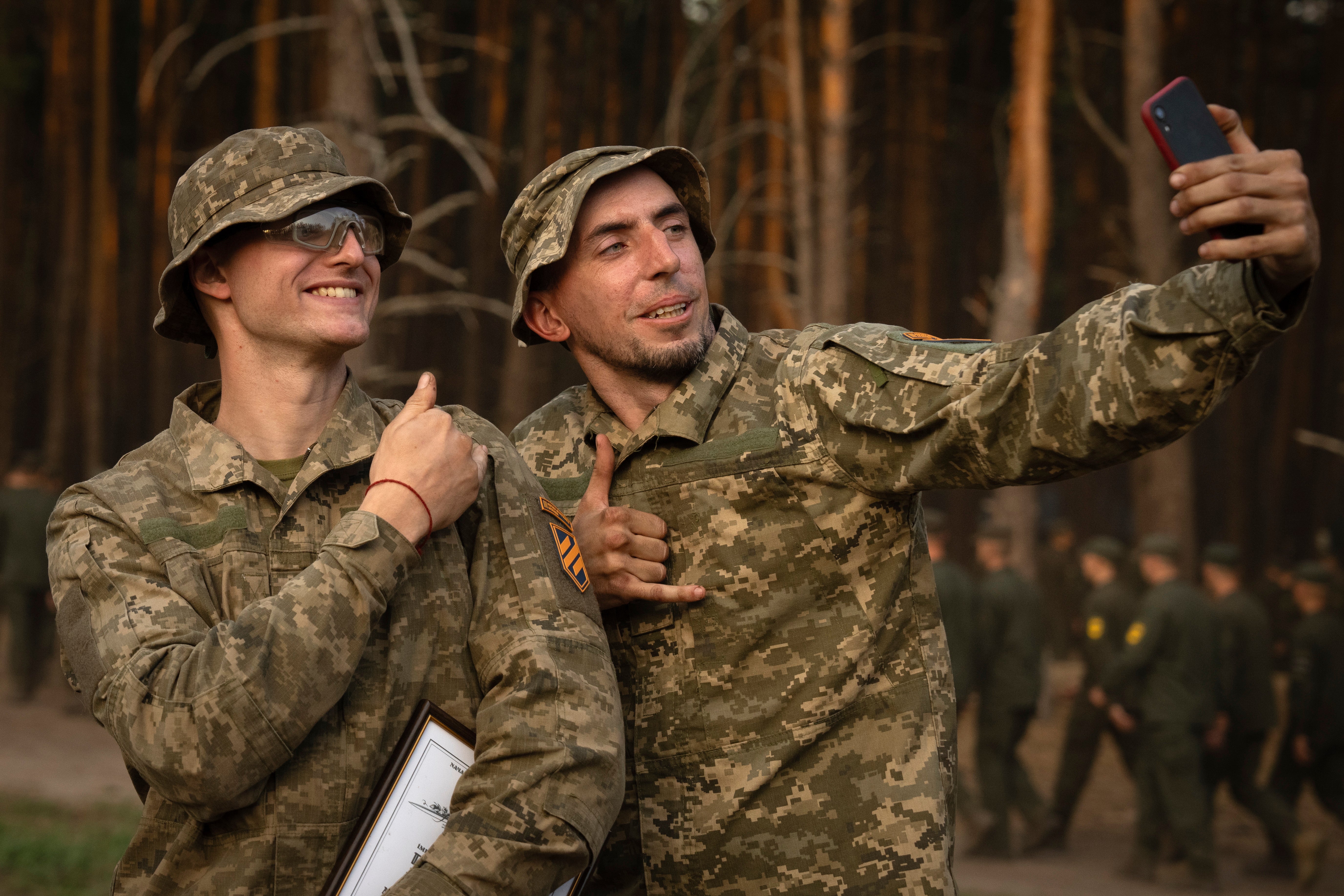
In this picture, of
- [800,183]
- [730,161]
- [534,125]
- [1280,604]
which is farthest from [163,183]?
[1280,604]

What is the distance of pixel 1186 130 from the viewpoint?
186cm

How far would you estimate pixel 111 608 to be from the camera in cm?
211

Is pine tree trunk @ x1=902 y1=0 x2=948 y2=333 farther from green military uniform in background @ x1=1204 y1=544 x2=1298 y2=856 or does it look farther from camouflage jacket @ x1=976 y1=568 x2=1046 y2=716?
green military uniform in background @ x1=1204 y1=544 x2=1298 y2=856

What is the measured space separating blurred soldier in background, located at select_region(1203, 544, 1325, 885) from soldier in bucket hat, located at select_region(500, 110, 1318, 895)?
6754 millimetres

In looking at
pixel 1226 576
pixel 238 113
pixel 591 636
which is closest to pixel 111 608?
pixel 591 636

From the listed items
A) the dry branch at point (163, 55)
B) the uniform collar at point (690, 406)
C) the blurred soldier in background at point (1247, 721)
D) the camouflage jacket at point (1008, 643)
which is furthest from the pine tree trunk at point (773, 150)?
the uniform collar at point (690, 406)

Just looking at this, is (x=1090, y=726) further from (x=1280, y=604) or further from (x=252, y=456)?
(x=252, y=456)

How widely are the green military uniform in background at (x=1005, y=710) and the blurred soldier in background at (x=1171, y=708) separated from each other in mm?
755

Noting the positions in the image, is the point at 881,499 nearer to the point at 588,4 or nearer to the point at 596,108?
the point at 596,108

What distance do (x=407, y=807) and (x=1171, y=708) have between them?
746 centimetres

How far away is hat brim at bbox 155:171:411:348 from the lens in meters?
2.33

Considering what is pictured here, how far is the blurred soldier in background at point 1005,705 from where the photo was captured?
9133 millimetres

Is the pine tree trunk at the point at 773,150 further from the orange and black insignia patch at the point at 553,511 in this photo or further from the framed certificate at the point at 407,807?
the framed certificate at the point at 407,807

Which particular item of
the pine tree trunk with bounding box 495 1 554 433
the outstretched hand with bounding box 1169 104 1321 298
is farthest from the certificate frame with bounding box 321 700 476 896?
the pine tree trunk with bounding box 495 1 554 433
